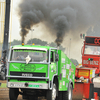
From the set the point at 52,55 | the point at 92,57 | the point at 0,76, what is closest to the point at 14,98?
the point at 52,55

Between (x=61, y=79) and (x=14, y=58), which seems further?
(x=61, y=79)

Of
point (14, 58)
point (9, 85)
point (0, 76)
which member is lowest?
point (0, 76)

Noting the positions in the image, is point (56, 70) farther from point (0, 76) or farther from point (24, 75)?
point (0, 76)

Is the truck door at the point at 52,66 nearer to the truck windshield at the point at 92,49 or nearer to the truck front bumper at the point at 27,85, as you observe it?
the truck front bumper at the point at 27,85

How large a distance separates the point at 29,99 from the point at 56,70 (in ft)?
8.52

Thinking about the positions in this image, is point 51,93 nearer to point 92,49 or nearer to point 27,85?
point 27,85

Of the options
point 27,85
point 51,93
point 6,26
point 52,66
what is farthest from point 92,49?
point 6,26

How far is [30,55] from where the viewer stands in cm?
852

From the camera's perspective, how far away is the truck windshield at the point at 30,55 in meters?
8.45

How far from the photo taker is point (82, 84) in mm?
10812

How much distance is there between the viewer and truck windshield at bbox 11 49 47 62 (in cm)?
845

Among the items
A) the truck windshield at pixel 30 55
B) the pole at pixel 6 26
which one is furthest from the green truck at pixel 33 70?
the pole at pixel 6 26

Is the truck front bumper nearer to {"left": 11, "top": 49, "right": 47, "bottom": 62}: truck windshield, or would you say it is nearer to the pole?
{"left": 11, "top": 49, "right": 47, "bottom": 62}: truck windshield

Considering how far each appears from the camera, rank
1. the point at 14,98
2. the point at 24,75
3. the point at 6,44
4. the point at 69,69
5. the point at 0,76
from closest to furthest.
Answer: the point at 24,75
the point at 14,98
the point at 69,69
the point at 0,76
the point at 6,44
